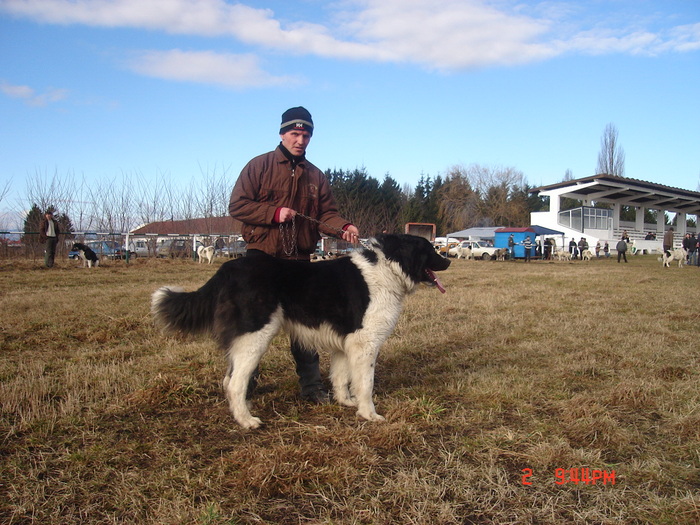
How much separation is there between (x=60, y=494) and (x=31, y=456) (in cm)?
52

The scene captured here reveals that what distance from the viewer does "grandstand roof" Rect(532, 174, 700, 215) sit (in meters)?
41.9

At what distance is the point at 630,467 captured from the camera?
2688mm

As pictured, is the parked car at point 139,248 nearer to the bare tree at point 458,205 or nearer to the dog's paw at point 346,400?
the dog's paw at point 346,400

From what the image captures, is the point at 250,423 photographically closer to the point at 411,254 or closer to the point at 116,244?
the point at 411,254

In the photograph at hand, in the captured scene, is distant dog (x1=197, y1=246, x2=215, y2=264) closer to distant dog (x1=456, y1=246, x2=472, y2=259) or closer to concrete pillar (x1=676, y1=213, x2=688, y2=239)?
distant dog (x1=456, y1=246, x2=472, y2=259)

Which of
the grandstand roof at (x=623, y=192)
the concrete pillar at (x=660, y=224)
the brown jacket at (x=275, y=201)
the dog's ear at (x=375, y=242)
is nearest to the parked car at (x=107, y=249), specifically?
the brown jacket at (x=275, y=201)

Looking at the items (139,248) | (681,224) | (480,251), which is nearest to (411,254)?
(139,248)

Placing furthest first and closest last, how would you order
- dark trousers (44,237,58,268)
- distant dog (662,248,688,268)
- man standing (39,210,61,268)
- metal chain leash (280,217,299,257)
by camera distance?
distant dog (662,248,688,268)
dark trousers (44,237,58,268)
man standing (39,210,61,268)
metal chain leash (280,217,299,257)

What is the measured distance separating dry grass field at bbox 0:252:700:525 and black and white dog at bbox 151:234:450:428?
14.6 inches

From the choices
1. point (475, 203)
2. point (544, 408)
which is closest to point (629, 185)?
point (475, 203)

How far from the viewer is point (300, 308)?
3.40 metres

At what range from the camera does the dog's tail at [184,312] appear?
11.1 feet

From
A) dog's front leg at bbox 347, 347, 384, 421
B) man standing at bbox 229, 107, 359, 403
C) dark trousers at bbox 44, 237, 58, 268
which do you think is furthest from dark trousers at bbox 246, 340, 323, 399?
dark trousers at bbox 44, 237, 58, 268
